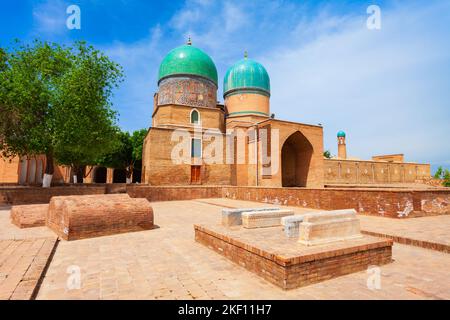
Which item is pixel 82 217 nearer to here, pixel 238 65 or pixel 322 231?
pixel 322 231

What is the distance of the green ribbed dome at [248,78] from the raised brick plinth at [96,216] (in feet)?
74.9

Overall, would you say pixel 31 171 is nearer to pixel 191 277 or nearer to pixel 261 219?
pixel 261 219

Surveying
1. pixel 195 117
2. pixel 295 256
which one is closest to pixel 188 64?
pixel 195 117

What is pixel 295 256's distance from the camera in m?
3.09

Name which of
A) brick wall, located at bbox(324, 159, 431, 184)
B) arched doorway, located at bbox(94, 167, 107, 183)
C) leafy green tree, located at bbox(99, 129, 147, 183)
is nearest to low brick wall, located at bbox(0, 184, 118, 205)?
leafy green tree, located at bbox(99, 129, 147, 183)

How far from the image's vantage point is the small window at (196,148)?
842 inches

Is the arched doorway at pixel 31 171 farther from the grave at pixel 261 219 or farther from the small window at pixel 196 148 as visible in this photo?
the grave at pixel 261 219

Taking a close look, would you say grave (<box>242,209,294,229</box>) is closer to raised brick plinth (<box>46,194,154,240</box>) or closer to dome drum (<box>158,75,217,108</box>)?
raised brick plinth (<box>46,194,154,240</box>)

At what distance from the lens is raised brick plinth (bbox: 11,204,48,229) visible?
6812 millimetres

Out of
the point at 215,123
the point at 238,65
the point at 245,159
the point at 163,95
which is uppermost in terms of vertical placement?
the point at 238,65

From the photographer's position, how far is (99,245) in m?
5.09

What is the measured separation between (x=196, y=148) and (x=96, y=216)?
52.3 feet
